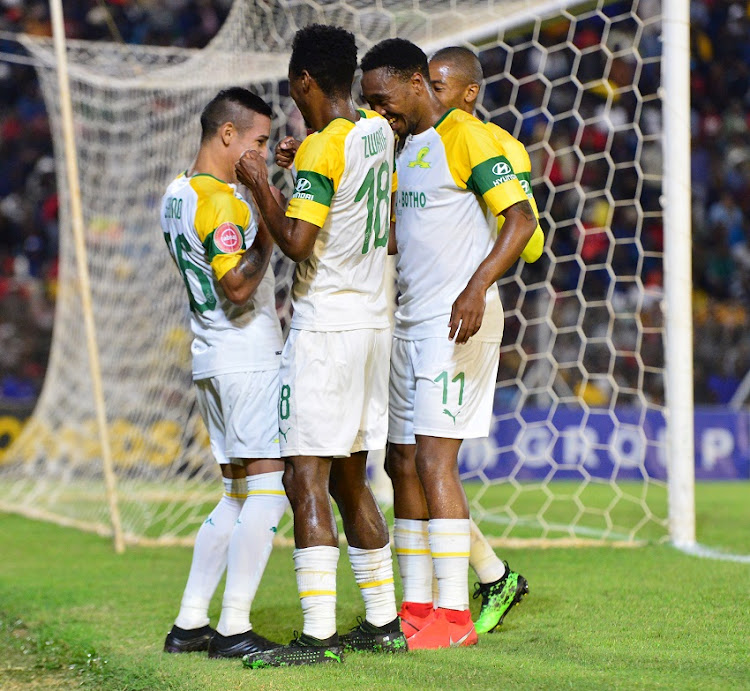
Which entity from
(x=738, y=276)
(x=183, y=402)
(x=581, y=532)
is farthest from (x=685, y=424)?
(x=738, y=276)

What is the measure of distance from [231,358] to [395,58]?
1.09 m

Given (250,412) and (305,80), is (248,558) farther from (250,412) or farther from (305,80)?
(305,80)

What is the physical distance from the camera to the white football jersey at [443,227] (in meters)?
3.46

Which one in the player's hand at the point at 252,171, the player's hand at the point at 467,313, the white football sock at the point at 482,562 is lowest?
the white football sock at the point at 482,562

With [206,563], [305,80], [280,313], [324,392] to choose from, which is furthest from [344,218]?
[280,313]

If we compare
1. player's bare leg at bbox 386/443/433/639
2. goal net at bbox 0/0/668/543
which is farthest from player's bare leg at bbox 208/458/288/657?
goal net at bbox 0/0/668/543

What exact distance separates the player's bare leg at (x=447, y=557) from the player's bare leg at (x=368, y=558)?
0.36 feet

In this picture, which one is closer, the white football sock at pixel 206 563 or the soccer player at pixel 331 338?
the soccer player at pixel 331 338

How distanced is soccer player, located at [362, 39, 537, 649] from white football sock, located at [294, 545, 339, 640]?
343 millimetres

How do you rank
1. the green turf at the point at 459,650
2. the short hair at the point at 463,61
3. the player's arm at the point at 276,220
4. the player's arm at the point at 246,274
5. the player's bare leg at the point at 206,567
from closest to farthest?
the green turf at the point at 459,650 < the player's arm at the point at 276,220 < the player's arm at the point at 246,274 < the player's bare leg at the point at 206,567 < the short hair at the point at 463,61

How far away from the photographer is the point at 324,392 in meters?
3.23

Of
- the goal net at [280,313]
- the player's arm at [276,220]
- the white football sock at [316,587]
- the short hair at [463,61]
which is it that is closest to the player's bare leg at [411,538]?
the white football sock at [316,587]

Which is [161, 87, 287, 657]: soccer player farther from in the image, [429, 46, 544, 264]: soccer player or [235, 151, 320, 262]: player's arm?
[429, 46, 544, 264]: soccer player

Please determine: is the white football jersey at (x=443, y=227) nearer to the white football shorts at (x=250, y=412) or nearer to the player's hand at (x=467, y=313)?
the player's hand at (x=467, y=313)
